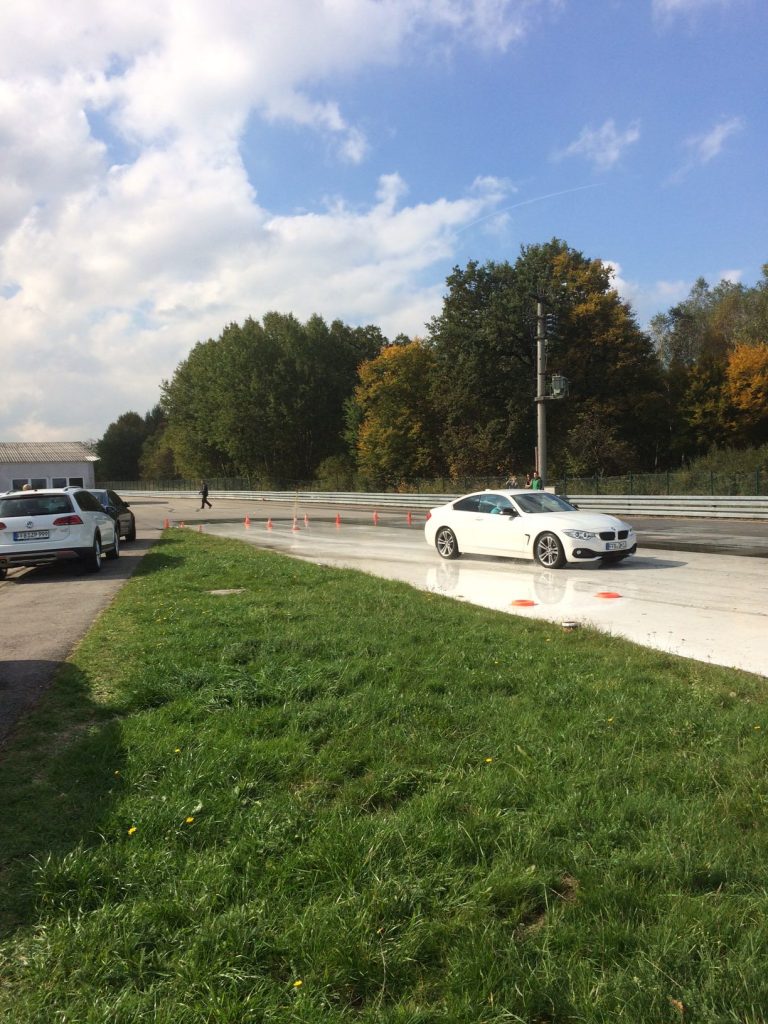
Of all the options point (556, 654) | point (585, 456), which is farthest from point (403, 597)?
point (585, 456)

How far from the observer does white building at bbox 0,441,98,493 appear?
60344 mm

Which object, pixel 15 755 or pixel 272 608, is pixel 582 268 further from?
pixel 15 755

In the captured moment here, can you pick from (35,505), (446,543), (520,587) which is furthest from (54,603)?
(446,543)

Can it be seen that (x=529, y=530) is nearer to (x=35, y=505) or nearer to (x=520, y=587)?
(x=520, y=587)

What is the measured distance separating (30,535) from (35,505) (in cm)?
69

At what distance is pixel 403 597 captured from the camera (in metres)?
9.42

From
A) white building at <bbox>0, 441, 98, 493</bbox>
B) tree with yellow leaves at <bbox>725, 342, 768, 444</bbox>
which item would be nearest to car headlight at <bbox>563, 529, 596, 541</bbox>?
tree with yellow leaves at <bbox>725, 342, 768, 444</bbox>

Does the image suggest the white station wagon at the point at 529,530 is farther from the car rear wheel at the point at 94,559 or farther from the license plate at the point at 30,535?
the license plate at the point at 30,535

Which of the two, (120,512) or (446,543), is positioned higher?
(120,512)

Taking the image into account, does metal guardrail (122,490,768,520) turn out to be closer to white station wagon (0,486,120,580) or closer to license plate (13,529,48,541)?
white station wagon (0,486,120,580)

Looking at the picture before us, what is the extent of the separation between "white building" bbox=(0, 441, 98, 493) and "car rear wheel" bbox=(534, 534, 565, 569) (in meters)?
53.6

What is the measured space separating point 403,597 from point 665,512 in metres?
24.5

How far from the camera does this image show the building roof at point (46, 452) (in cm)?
6163

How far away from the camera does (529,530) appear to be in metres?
13.4
